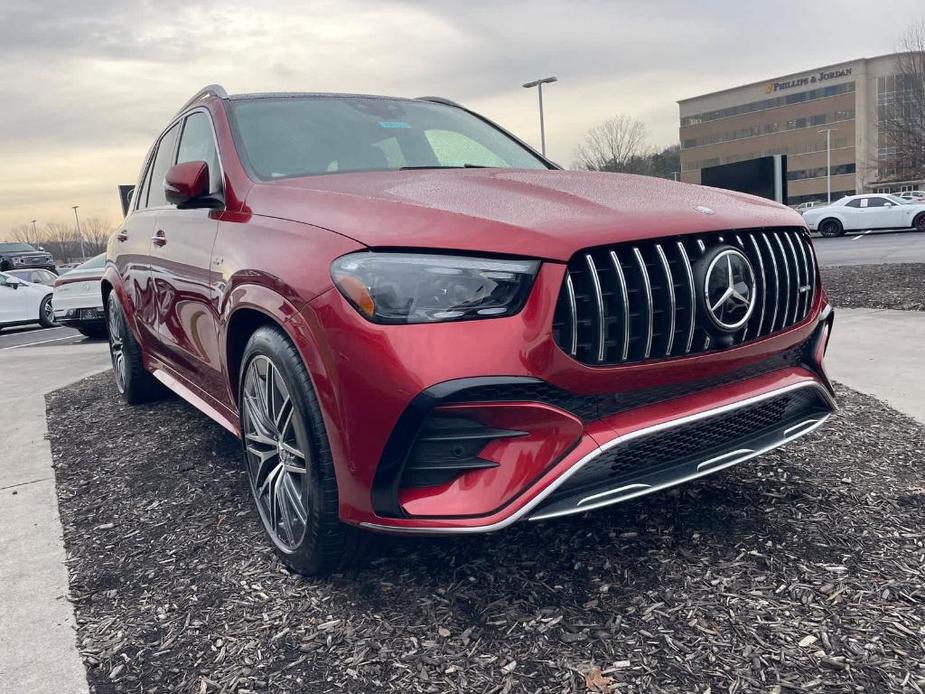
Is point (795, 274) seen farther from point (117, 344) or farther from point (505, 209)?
point (117, 344)

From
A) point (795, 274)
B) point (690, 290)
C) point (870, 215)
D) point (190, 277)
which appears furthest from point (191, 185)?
point (870, 215)

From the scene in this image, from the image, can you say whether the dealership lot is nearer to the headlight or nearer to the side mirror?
the headlight

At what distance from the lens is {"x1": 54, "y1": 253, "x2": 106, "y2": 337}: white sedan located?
1083 centimetres

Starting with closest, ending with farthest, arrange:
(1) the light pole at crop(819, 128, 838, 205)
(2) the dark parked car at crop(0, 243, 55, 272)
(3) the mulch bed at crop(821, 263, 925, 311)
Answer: (3) the mulch bed at crop(821, 263, 925, 311) < (2) the dark parked car at crop(0, 243, 55, 272) < (1) the light pole at crop(819, 128, 838, 205)

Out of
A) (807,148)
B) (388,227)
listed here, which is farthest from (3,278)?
(807,148)

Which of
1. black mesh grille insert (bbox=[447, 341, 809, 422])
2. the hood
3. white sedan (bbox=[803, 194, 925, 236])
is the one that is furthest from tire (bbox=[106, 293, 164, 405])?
white sedan (bbox=[803, 194, 925, 236])

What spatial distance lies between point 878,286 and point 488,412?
9.19m

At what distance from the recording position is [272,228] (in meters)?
2.61

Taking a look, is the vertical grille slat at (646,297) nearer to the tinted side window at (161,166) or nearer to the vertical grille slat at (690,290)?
the vertical grille slat at (690,290)

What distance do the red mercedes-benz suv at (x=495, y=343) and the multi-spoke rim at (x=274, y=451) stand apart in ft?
0.03

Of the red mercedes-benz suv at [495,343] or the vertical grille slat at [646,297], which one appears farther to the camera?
the vertical grille slat at [646,297]

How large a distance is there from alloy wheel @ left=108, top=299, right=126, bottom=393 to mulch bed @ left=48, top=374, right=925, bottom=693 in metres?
2.20

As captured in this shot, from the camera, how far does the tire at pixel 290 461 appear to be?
2.32 meters

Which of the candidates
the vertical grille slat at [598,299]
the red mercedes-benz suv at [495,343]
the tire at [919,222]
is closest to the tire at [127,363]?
the red mercedes-benz suv at [495,343]
